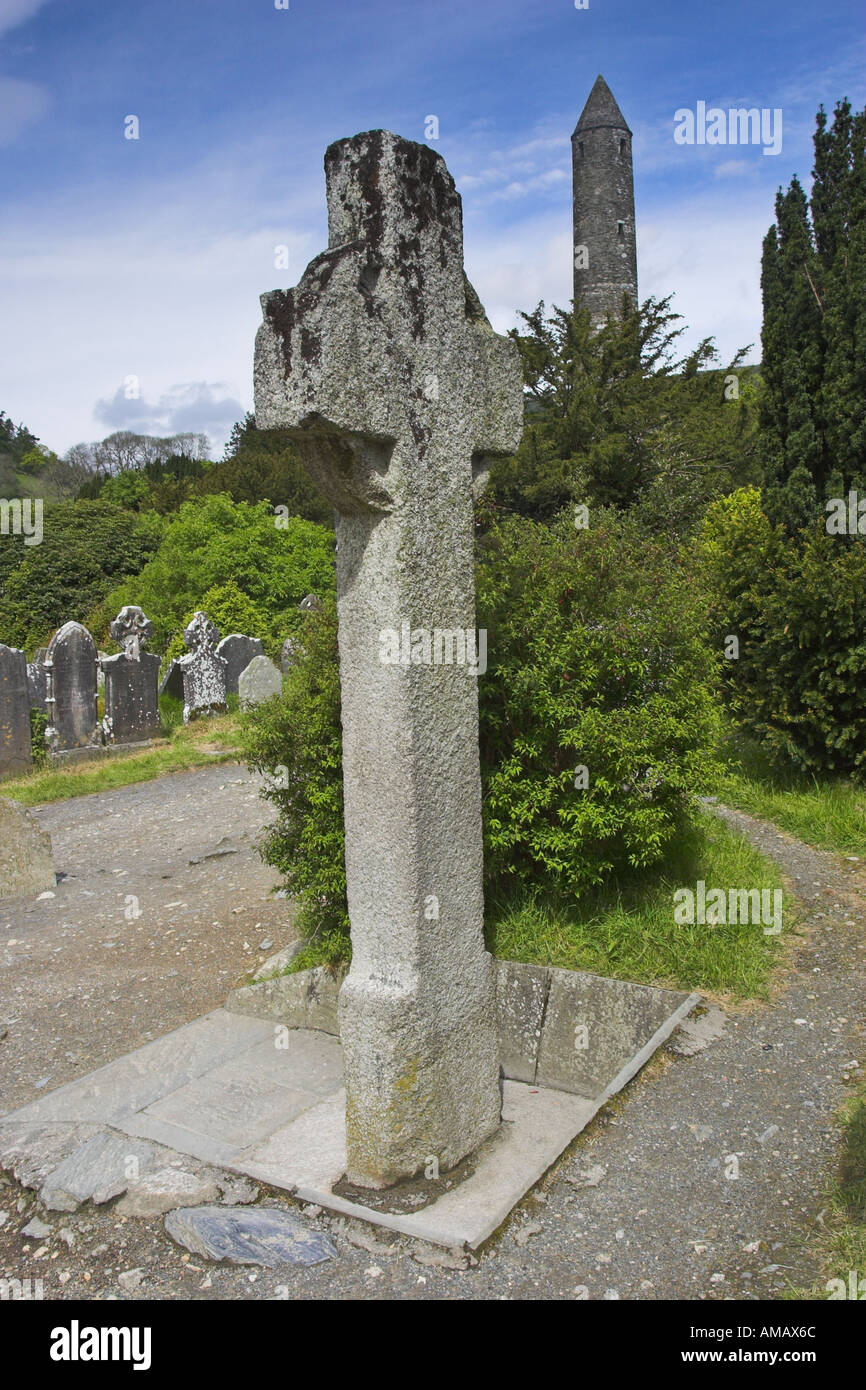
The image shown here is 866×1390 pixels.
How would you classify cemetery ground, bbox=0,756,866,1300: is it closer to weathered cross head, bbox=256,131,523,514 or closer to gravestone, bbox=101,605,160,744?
weathered cross head, bbox=256,131,523,514

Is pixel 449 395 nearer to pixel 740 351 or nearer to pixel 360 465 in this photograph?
pixel 360 465

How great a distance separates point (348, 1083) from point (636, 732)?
233 cm

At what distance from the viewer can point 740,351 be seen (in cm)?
2812

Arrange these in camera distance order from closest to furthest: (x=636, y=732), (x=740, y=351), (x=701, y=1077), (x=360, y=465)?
(x=360, y=465) < (x=701, y=1077) < (x=636, y=732) < (x=740, y=351)

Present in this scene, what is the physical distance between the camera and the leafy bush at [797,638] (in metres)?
7.71

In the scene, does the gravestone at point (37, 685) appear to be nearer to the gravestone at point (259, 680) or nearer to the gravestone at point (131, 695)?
the gravestone at point (131, 695)

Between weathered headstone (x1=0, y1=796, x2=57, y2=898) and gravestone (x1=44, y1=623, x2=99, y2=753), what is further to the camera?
gravestone (x1=44, y1=623, x2=99, y2=753)

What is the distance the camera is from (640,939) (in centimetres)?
505

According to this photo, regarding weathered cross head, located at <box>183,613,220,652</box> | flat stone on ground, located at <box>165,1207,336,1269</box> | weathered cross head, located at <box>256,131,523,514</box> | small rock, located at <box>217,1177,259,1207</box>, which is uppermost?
weathered cross head, located at <box>256,131,523,514</box>

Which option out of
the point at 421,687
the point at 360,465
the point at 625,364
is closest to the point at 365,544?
the point at 360,465

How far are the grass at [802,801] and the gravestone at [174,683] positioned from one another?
8.94 m

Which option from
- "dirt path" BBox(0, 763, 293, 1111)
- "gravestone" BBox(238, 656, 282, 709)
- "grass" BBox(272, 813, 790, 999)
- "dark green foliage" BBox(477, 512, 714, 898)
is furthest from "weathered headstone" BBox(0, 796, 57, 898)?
"gravestone" BBox(238, 656, 282, 709)

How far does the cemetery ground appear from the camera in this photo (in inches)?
118

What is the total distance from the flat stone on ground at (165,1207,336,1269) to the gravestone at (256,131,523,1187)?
307 mm
